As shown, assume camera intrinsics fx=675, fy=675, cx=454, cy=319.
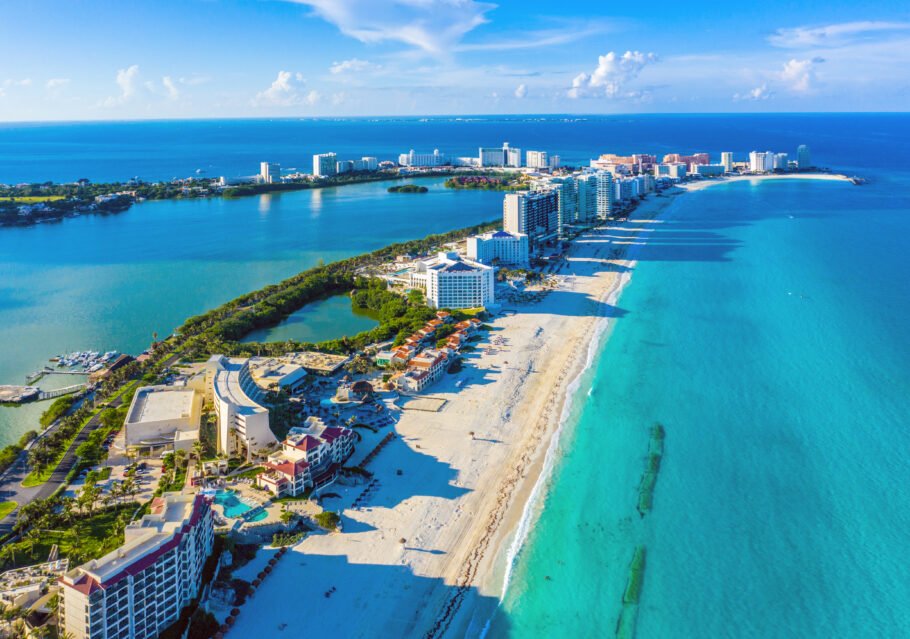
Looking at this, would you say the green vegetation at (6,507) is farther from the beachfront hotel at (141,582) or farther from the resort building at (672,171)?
the resort building at (672,171)

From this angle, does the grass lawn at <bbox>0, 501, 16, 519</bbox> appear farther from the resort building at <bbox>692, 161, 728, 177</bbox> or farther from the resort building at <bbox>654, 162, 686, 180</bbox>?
the resort building at <bbox>692, 161, 728, 177</bbox>

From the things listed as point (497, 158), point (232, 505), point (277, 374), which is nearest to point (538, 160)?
point (497, 158)

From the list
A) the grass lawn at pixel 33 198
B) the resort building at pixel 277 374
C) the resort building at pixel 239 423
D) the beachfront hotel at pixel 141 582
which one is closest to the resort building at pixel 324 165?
the grass lawn at pixel 33 198

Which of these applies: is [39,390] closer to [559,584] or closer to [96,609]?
[96,609]

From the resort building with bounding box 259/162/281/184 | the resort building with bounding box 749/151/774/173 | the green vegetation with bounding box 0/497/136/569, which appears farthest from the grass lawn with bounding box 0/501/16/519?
the resort building with bounding box 749/151/774/173

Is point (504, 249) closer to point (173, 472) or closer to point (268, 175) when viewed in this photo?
point (173, 472)

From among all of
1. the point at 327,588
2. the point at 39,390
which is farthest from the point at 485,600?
the point at 39,390
